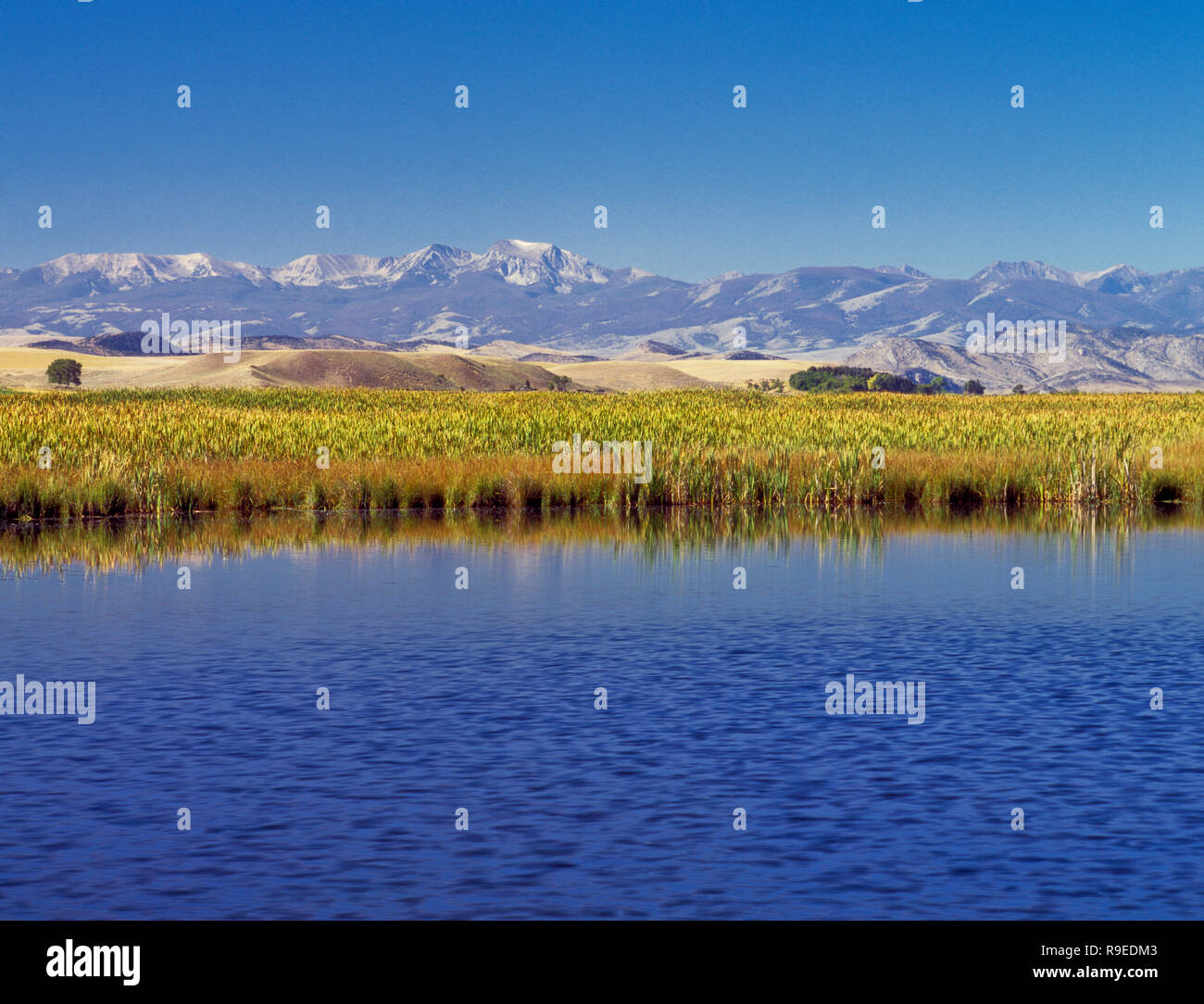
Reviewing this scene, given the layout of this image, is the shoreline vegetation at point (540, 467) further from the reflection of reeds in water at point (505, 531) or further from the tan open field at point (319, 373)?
the tan open field at point (319, 373)

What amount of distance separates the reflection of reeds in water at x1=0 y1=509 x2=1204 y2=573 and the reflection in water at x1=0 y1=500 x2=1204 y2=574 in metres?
0.02

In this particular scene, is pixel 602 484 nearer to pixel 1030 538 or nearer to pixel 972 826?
pixel 1030 538

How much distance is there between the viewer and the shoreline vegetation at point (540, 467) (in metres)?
36.7

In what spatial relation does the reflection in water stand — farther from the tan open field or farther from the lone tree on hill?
the lone tree on hill

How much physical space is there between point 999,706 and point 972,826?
13.1 feet

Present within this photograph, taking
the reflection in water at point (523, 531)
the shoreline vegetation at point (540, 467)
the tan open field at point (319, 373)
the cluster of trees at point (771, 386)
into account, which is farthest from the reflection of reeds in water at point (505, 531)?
the cluster of trees at point (771, 386)

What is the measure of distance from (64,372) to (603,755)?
576 ft

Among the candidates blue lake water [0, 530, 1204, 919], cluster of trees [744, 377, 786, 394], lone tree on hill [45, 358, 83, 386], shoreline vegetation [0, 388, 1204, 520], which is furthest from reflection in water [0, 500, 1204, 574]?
lone tree on hill [45, 358, 83, 386]

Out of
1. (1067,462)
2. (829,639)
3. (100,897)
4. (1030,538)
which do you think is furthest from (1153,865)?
(1067,462)

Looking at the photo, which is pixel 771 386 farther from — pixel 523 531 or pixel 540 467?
pixel 523 531

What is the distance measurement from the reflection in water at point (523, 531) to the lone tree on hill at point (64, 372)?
14368 centimetres

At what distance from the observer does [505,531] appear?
1287 inches

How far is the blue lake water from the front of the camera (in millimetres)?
9844
